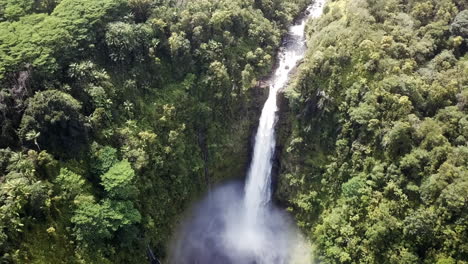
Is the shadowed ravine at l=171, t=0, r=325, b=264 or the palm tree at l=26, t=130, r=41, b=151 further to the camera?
the shadowed ravine at l=171, t=0, r=325, b=264

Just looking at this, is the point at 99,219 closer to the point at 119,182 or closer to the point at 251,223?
the point at 119,182

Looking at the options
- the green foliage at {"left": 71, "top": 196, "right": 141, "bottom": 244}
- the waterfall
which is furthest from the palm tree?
the waterfall

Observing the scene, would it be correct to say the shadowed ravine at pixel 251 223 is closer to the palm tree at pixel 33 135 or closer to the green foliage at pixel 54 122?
the green foliage at pixel 54 122

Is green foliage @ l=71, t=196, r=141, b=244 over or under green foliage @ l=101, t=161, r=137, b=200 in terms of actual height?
under

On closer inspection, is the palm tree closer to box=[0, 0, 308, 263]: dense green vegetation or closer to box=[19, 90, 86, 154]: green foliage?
box=[19, 90, 86, 154]: green foliage

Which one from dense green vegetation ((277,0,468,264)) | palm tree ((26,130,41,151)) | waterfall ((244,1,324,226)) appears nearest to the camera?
palm tree ((26,130,41,151))

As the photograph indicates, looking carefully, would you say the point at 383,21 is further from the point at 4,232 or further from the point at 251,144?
the point at 4,232
